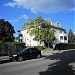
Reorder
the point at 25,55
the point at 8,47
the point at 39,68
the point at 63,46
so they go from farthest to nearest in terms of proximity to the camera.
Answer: the point at 63,46, the point at 8,47, the point at 25,55, the point at 39,68

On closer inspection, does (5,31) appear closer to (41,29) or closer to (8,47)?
(41,29)

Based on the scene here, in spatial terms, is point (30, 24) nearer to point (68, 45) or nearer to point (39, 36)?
point (39, 36)

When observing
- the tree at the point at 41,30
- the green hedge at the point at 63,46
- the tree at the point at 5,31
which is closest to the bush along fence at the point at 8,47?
the tree at the point at 41,30

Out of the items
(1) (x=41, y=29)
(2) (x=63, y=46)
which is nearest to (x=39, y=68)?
(1) (x=41, y=29)

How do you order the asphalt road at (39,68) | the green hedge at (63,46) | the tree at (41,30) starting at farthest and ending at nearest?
the green hedge at (63,46) < the tree at (41,30) < the asphalt road at (39,68)

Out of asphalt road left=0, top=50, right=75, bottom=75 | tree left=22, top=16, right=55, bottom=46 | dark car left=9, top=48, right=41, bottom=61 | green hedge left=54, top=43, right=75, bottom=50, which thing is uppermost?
tree left=22, top=16, right=55, bottom=46

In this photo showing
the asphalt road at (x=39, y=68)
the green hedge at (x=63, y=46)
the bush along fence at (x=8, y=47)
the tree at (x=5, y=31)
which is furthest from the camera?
the tree at (x=5, y=31)

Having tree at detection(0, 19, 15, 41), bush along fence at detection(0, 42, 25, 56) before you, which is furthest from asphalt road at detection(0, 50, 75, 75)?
tree at detection(0, 19, 15, 41)

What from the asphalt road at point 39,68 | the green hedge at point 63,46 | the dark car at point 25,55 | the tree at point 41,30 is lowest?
the asphalt road at point 39,68

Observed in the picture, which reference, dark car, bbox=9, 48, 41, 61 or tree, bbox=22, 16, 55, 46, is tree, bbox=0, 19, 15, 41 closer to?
tree, bbox=22, 16, 55, 46

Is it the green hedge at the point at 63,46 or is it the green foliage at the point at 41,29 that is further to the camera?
the green hedge at the point at 63,46

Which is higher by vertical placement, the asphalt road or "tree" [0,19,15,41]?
"tree" [0,19,15,41]

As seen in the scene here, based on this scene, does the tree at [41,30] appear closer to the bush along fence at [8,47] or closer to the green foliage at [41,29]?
the green foliage at [41,29]

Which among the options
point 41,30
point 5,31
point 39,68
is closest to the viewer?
point 39,68
